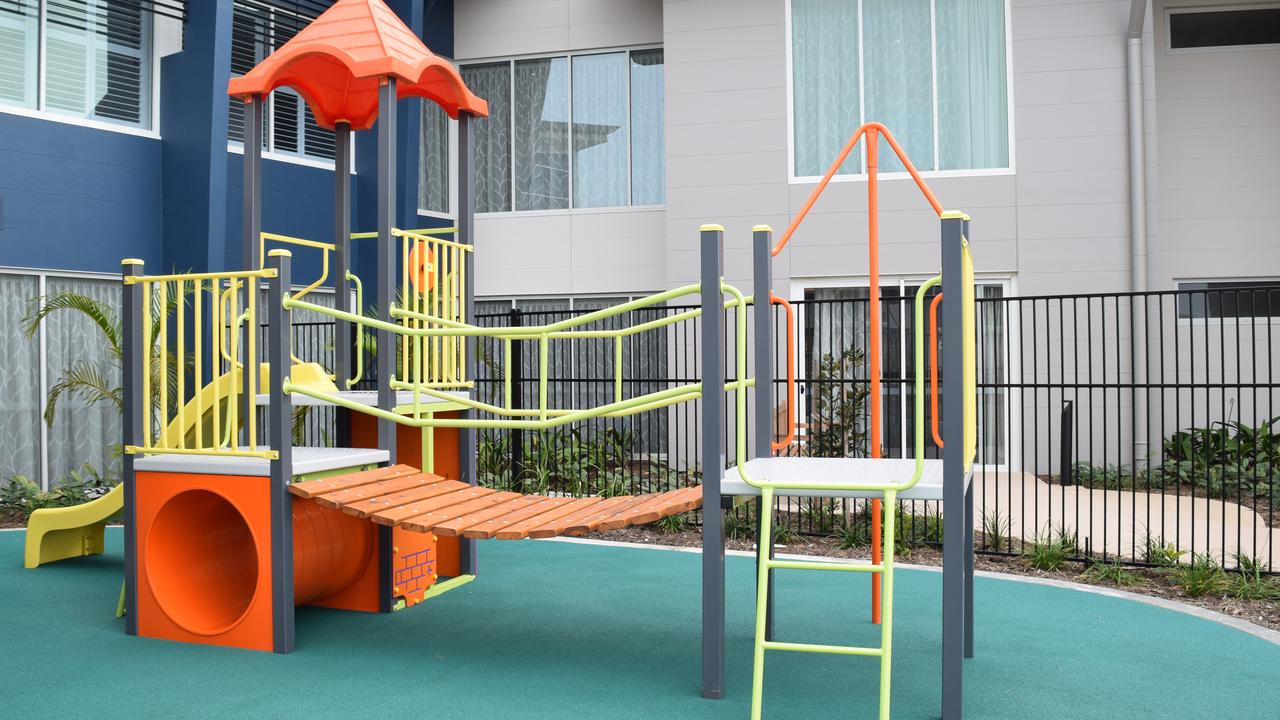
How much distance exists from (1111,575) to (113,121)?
416 inches

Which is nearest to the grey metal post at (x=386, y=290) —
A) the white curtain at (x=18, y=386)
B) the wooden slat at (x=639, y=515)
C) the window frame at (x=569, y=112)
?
the wooden slat at (x=639, y=515)

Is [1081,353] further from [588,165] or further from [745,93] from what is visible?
[588,165]

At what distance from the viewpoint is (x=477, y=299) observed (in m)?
14.2

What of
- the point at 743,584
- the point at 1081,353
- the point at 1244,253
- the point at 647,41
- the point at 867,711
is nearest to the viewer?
the point at 867,711

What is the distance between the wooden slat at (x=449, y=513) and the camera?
16.3ft

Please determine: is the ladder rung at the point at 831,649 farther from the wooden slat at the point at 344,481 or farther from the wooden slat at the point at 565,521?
the wooden slat at the point at 344,481

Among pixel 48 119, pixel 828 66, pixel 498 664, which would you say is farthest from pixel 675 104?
pixel 498 664

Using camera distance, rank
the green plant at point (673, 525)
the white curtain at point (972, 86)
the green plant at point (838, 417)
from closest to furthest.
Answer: the green plant at point (673, 525), the green plant at point (838, 417), the white curtain at point (972, 86)

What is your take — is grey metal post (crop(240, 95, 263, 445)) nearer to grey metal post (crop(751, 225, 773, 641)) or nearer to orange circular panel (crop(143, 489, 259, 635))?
orange circular panel (crop(143, 489, 259, 635))

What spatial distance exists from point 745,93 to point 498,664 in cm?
894

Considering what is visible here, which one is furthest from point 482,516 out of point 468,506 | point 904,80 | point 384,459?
point 904,80

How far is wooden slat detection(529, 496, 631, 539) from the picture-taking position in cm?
472

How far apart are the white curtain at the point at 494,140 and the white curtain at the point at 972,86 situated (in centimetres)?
590

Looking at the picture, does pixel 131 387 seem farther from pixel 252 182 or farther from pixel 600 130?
pixel 600 130
